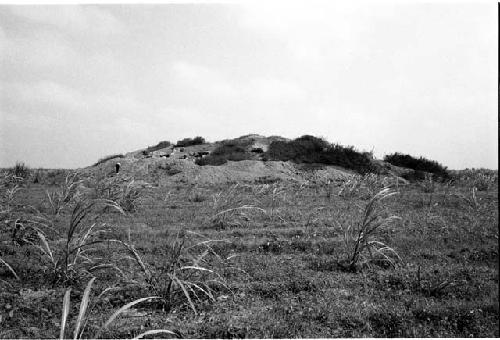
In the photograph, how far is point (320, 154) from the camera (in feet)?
76.3

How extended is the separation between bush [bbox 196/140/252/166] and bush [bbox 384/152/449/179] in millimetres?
9422

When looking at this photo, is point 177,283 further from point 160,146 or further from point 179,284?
point 160,146

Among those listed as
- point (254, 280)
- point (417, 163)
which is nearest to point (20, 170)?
point (254, 280)

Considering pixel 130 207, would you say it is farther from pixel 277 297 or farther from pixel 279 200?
pixel 277 297

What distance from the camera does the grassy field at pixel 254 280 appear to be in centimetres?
336

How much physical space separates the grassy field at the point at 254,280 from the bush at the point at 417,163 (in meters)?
17.4

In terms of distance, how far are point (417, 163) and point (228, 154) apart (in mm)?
12083

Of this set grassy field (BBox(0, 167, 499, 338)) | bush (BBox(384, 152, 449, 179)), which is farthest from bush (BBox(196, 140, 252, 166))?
grassy field (BBox(0, 167, 499, 338))

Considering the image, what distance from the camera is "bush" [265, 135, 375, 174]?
2248cm

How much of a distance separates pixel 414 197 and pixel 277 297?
8752 mm

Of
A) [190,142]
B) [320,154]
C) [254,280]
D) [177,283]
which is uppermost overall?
[190,142]

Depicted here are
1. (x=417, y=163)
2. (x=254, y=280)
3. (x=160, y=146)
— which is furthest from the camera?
(x=160, y=146)

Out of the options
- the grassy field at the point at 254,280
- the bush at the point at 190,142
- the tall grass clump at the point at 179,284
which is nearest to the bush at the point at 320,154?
the bush at the point at 190,142

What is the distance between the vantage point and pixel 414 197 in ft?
37.6
